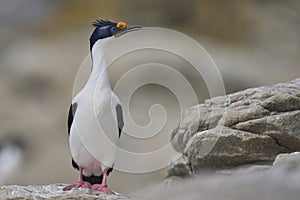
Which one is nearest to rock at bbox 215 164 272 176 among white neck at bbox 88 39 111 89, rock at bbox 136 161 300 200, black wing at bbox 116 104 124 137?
black wing at bbox 116 104 124 137

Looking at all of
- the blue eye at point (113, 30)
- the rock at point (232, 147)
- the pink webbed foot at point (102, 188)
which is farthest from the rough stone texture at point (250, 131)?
the blue eye at point (113, 30)

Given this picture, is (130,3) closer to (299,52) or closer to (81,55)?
(81,55)

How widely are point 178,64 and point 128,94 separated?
3.67ft

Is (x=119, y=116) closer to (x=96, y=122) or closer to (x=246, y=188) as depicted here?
(x=96, y=122)

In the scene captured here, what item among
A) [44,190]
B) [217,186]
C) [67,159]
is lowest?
[67,159]

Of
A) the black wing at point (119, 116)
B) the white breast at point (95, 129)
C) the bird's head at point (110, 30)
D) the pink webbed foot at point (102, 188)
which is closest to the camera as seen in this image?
the pink webbed foot at point (102, 188)

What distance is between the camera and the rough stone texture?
12.7 feet

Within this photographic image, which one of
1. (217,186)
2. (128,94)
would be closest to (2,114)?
(128,94)

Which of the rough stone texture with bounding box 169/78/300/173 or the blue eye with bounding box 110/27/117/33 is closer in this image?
the rough stone texture with bounding box 169/78/300/173

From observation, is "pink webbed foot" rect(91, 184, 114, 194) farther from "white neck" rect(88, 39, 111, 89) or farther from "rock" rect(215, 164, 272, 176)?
"rock" rect(215, 164, 272, 176)

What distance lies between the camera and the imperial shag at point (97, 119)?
372 centimetres

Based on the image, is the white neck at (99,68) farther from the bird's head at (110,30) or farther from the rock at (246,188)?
the rock at (246,188)

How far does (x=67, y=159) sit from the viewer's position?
964 centimetres

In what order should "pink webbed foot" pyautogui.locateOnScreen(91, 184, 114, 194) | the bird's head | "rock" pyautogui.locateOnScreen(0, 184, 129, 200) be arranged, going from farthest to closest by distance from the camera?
the bird's head, "pink webbed foot" pyautogui.locateOnScreen(91, 184, 114, 194), "rock" pyautogui.locateOnScreen(0, 184, 129, 200)
